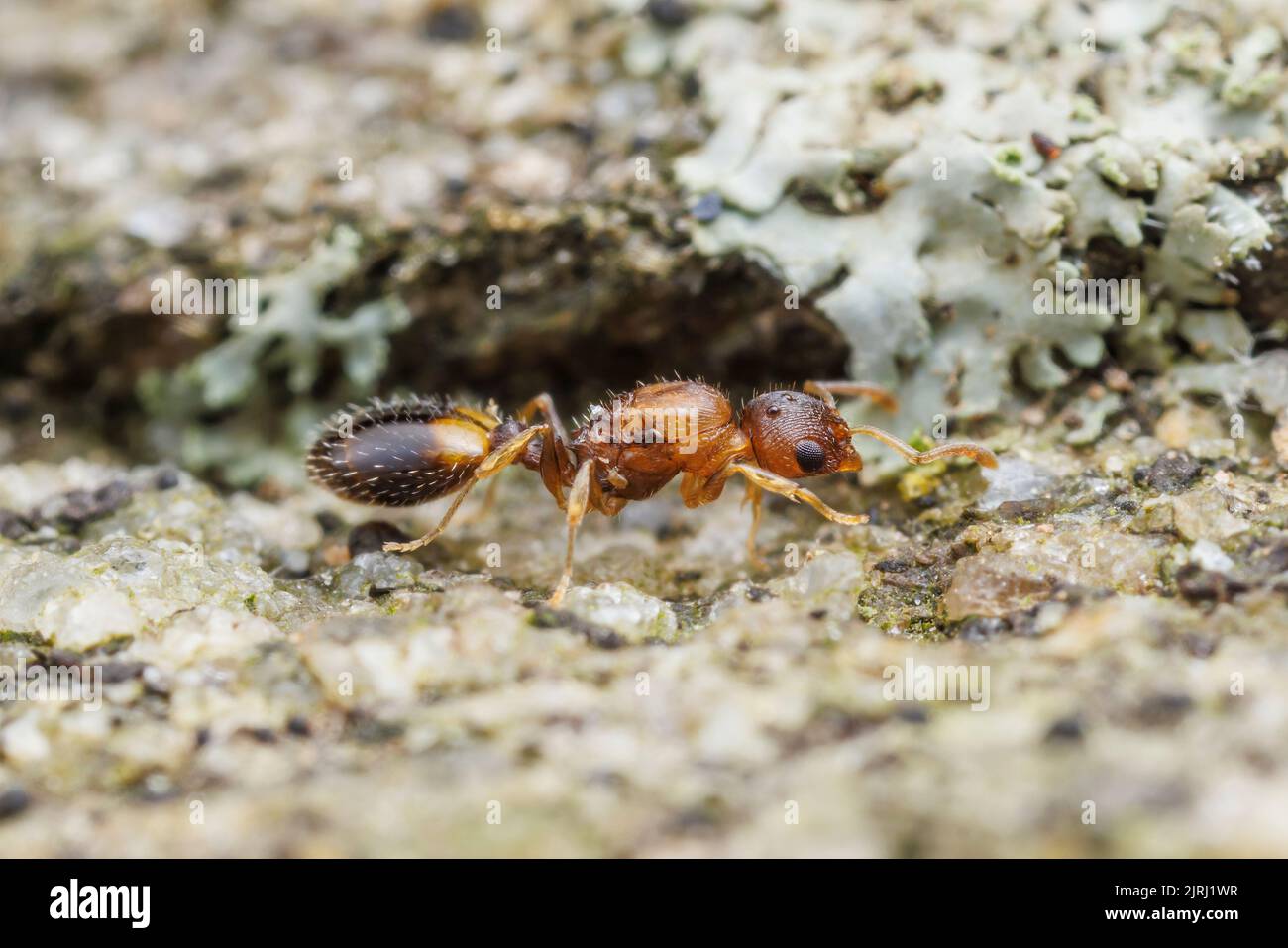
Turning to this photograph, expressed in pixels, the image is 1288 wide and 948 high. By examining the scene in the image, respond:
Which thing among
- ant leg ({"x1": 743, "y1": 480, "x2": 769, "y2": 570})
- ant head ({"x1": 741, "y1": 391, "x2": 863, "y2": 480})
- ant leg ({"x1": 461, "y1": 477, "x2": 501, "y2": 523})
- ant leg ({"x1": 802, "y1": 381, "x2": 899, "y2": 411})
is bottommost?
ant leg ({"x1": 743, "y1": 480, "x2": 769, "y2": 570})

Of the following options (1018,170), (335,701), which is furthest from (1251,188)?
(335,701)

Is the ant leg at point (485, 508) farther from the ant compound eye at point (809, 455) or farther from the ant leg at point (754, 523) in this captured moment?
the ant compound eye at point (809, 455)

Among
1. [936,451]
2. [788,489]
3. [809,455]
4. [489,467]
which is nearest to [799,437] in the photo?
[809,455]

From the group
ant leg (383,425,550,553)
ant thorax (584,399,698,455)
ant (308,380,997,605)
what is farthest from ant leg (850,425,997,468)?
ant leg (383,425,550,553)

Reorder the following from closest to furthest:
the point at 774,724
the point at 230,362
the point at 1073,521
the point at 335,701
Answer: the point at 774,724 < the point at 335,701 < the point at 1073,521 < the point at 230,362

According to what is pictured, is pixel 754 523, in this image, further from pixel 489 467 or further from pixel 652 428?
pixel 489 467

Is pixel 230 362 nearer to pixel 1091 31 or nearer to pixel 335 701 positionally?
pixel 335 701

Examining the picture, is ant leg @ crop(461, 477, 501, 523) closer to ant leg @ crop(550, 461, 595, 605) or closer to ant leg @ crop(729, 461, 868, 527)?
ant leg @ crop(550, 461, 595, 605)
